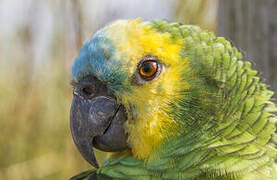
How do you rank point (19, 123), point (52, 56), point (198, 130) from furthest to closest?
point (19, 123) < point (52, 56) < point (198, 130)

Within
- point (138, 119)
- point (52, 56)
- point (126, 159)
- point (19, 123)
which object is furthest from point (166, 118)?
point (19, 123)

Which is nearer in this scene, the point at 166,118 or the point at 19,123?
the point at 166,118

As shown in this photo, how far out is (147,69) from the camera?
1.10 m

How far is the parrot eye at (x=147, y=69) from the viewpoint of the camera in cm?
110

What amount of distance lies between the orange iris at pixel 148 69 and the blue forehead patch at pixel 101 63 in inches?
2.3

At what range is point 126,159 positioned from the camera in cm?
112

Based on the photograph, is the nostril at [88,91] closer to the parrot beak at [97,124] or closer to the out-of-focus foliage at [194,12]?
the parrot beak at [97,124]

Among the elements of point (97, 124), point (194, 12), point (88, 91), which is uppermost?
point (194, 12)

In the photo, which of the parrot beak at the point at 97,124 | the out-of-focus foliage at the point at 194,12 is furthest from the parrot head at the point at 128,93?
the out-of-focus foliage at the point at 194,12

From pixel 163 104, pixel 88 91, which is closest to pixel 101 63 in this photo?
pixel 88 91

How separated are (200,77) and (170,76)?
0.10 meters

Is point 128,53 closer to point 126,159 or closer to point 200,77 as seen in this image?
point 200,77

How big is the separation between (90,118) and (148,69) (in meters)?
0.24

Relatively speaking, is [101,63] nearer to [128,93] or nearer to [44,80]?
[128,93]
